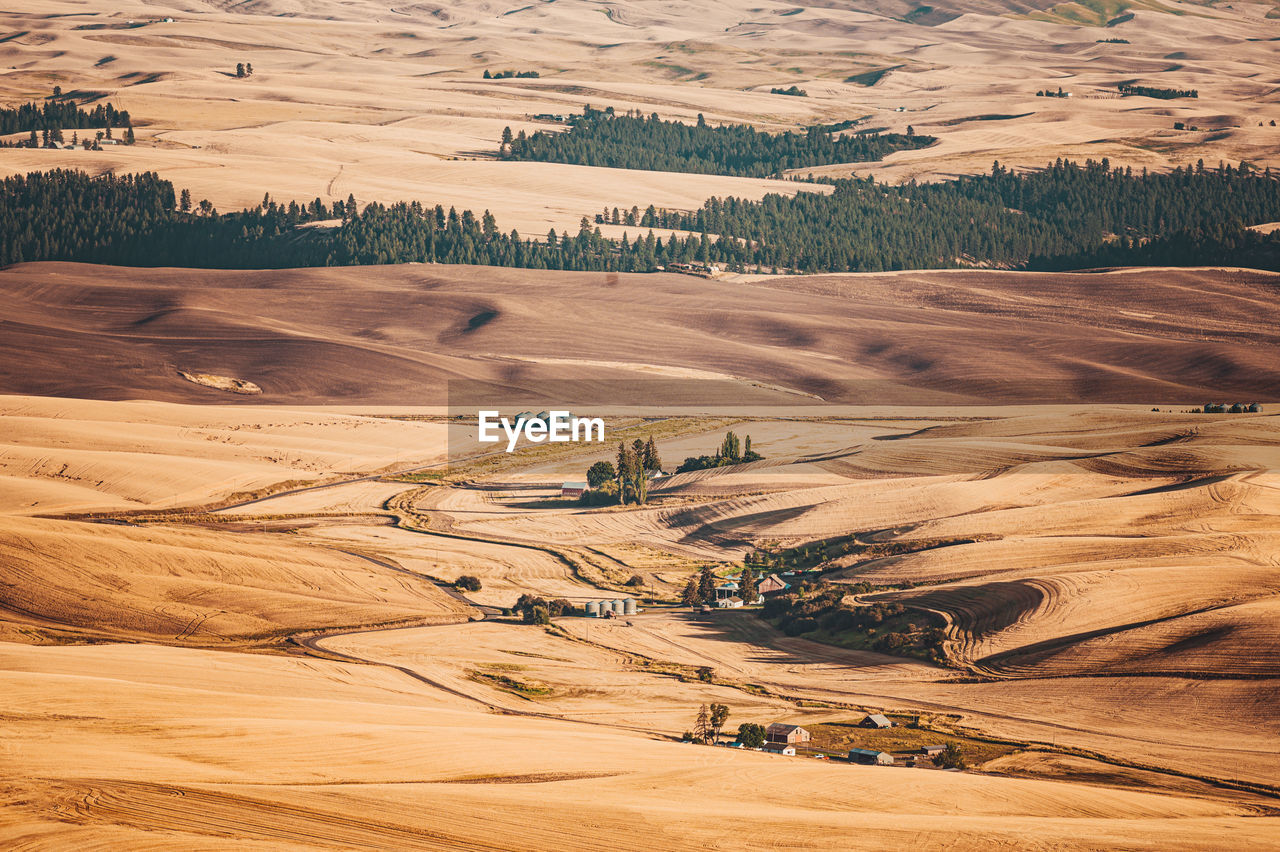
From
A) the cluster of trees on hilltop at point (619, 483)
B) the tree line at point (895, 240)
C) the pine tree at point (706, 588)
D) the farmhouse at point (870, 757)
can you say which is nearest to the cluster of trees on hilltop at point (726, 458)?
the cluster of trees on hilltop at point (619, 483)

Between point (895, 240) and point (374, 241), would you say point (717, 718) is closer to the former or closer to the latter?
point (374, 241)

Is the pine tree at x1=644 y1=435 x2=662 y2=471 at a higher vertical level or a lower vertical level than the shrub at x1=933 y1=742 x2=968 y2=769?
lower

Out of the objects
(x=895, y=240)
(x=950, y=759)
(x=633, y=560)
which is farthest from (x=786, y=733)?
(x=895, y=240)

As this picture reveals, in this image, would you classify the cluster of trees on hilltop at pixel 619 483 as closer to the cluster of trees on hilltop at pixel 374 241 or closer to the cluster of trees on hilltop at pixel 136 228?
the cluster of trees on hilltop at pixel 374 241

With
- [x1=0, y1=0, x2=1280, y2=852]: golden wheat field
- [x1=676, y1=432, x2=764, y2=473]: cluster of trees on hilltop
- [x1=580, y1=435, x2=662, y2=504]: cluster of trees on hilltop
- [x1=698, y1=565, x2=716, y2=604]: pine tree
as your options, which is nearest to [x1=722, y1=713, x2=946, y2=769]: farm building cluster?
[x1=0, y1=0, x2=1280, y2=852]: golden wheat field

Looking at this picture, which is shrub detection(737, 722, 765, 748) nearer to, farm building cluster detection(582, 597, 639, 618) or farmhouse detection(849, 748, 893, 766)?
farmhouse detection(849, 748, 893, 766)

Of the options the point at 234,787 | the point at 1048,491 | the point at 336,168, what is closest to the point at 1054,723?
the point at 234,787

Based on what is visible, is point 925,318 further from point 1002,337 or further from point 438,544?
point 438,544
